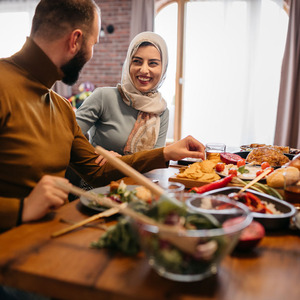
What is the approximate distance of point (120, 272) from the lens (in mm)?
580

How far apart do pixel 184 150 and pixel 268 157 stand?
504 millimetres

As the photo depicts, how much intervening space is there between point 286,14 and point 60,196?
15.7 ft

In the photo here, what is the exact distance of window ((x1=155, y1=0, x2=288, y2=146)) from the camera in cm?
454

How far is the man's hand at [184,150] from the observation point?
1360 mm

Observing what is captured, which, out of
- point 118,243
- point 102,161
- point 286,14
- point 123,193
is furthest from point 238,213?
point 286,14

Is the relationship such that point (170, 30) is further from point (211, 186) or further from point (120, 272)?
point (120, 272)

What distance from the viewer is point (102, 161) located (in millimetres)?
1443

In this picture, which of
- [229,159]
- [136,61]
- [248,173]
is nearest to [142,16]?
[136,61]

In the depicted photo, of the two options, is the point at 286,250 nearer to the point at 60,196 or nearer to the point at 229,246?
the point at 229,246

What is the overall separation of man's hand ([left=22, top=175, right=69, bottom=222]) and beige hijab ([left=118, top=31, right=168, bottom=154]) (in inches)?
52.9

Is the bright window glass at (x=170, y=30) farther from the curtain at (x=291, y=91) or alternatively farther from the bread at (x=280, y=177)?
the bread at (x=280, y=177)

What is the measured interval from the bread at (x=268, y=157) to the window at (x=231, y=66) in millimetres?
3279

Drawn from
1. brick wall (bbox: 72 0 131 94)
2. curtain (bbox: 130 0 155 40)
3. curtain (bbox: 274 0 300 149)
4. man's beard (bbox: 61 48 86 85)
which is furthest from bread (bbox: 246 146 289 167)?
brick wall (bbox: 72 0 131 94)

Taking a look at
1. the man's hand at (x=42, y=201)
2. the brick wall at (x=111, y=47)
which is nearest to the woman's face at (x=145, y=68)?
the man's hand at (x=42, y=201)
